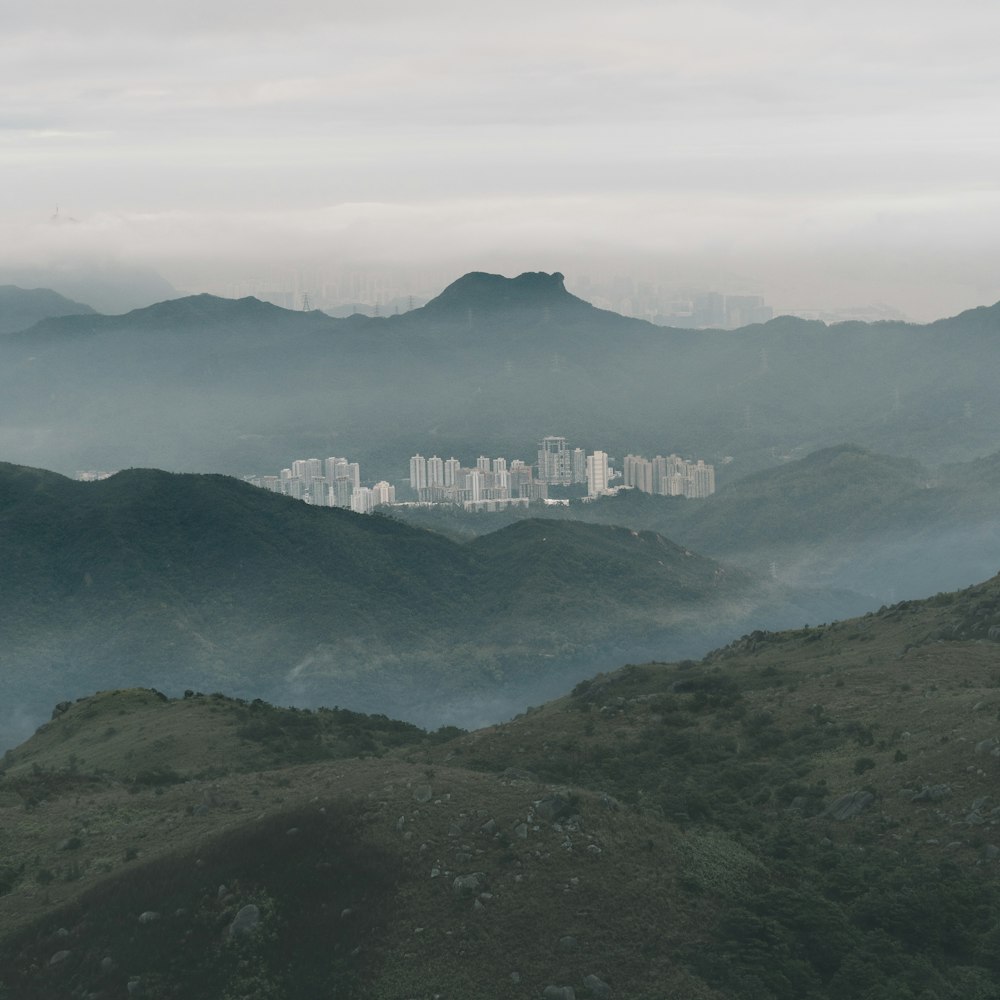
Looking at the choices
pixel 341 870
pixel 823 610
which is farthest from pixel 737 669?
pixel 823 610

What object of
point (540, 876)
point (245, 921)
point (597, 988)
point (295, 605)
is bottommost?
point (295, 605)

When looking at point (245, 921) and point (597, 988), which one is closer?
point (597, 988)

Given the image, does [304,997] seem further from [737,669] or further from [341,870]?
[737,669]

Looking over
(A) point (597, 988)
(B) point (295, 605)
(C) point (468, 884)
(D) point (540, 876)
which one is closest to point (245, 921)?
(C) point (468, 884)

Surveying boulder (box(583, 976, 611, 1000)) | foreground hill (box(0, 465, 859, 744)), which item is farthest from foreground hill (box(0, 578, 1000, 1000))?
foreground hill (box(0, 465, 859, 744))

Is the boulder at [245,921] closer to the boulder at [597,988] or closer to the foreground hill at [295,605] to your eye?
the boulder at [597,988]

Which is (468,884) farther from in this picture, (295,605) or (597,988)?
(295,605)

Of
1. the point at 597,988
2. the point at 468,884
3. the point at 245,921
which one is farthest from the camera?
the point at 468,884

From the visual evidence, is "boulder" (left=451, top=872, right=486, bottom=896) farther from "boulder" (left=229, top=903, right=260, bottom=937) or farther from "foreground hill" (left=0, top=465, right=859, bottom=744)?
"foreground hill" (left=0, top=465, right=859, bottom=744)
